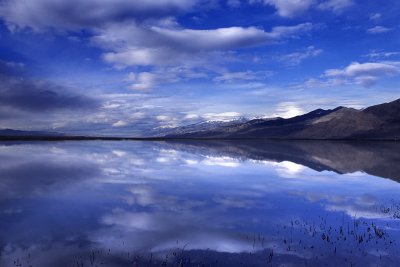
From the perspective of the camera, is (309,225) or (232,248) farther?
(309,225)

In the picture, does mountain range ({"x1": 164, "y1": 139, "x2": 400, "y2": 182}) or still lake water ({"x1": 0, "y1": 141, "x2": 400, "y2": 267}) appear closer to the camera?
still lake water ({"x1": 0, "y1": 141, "x2": 400, "y2": 267})

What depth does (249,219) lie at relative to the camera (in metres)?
18.2

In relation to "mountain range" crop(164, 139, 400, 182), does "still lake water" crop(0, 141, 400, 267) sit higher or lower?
lower

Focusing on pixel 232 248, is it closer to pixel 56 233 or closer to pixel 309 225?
pixel 309 225

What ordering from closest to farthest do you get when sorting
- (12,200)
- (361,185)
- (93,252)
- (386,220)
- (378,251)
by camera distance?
(93,252), (378,251), (386,220), (12,200), (361,185)

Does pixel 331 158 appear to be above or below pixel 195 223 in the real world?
above

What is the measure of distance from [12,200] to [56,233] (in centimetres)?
912

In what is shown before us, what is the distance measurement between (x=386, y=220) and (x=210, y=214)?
28.5ft

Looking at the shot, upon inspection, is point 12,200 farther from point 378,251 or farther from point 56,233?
point 378,251

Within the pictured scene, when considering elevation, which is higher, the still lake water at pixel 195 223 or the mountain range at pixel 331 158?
the mountain range at pixel 331 158

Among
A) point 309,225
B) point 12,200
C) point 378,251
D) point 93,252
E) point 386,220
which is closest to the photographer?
point 93,252

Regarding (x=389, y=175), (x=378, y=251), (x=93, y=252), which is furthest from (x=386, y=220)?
(x=389, y=175)

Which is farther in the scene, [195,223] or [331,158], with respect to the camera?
[331,158]

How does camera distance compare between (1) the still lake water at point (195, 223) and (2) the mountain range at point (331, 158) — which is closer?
(1) the still lake water at point (195, 223)
